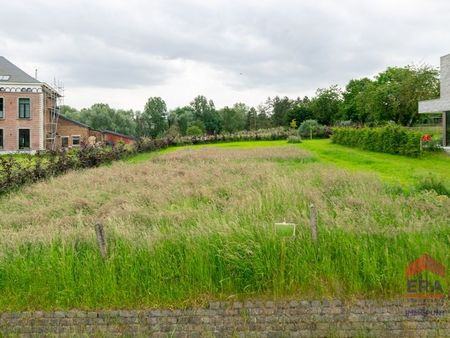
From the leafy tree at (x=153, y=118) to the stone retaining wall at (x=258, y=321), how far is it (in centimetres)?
7065

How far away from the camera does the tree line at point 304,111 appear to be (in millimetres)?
35031

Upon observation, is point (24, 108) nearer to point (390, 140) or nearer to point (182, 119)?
point (390, 140)

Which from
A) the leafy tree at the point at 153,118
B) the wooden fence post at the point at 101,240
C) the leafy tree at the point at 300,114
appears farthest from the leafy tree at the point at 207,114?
the wooden fence post at the point at 101,240

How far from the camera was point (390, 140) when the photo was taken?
747 inches

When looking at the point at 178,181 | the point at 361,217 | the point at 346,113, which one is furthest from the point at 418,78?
the point at 361,217

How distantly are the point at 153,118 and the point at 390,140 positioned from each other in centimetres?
6214

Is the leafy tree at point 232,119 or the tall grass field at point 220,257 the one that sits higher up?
the leafy tree at point 232,119

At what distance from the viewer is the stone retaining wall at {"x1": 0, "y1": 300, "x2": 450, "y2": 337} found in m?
3.84

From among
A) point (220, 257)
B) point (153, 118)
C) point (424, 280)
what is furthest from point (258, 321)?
point (153, 118)

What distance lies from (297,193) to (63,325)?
456 centimetres

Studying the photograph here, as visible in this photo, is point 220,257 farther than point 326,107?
No

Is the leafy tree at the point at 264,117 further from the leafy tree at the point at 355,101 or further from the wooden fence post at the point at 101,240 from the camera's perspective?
the wooden fence post at the point at 101,240

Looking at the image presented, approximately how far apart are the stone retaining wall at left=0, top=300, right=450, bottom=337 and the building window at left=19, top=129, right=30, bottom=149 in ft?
124

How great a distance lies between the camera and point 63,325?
13.3 feet
